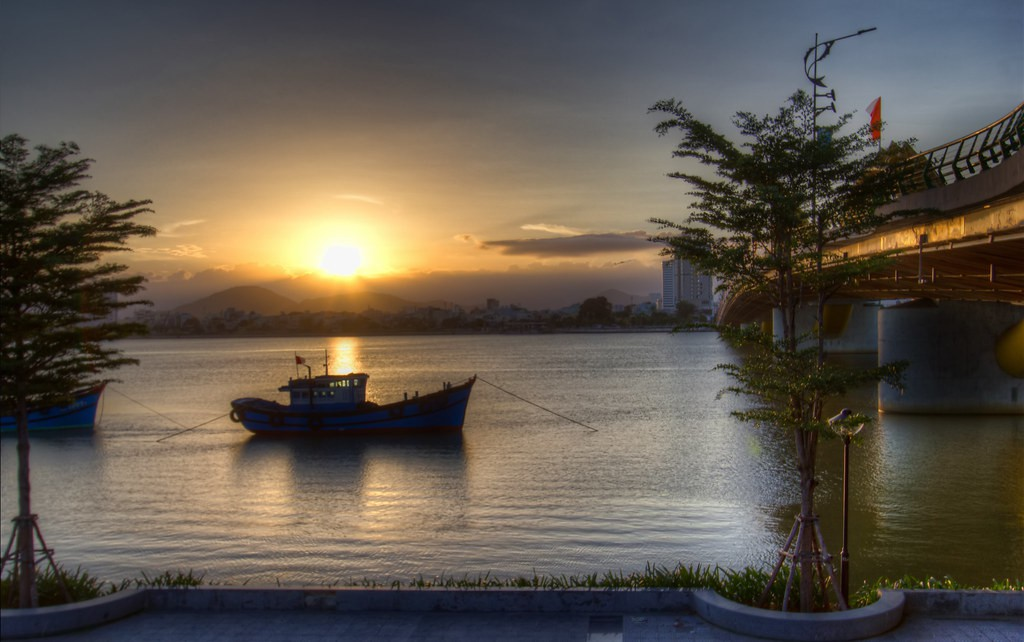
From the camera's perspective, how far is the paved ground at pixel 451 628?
929 centimetres

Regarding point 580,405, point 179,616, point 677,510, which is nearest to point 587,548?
point 677,510

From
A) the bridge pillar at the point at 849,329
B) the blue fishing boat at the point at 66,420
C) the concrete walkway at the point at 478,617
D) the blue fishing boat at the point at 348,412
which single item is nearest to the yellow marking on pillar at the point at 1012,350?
the blue fishing boat at the point at 348,412

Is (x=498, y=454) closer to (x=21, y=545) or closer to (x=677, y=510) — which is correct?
(x=677, y=510)

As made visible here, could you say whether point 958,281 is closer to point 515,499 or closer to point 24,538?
point 515,499

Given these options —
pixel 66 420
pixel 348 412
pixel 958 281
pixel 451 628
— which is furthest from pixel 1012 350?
pixel 66 420

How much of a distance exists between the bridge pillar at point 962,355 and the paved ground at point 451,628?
1326 inches

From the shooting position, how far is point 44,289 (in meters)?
11.4

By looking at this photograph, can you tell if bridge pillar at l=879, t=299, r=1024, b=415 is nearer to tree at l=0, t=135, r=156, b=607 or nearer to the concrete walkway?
the concrete walkway

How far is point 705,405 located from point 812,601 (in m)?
48.8

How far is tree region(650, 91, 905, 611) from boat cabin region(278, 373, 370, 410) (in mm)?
35984

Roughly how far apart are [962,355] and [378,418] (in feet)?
99.3

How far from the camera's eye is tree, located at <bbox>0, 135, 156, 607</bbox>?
11.0 meters

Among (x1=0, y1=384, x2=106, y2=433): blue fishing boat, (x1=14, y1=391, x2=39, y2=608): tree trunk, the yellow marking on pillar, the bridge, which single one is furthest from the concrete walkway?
(x1=0, y1=384, x2=106, y2=433): blue fishing boat

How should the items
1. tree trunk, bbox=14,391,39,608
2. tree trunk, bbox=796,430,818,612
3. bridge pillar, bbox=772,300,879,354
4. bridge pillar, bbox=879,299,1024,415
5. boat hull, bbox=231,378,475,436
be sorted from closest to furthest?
tree trunk, bbox=796,430,818,612 < tree trunk, bbox=14,391,39,608 < bridge pillar, bbox=879,299,1024,415 < boat hull, bbox=231,378,475,436 < bridge pillar, bbox=772,300,879,354
